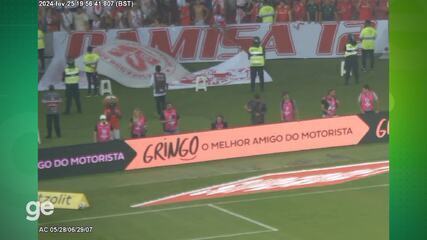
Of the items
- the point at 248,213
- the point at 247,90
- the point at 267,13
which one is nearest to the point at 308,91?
the point at 247,90

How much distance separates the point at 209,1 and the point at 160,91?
2263mm

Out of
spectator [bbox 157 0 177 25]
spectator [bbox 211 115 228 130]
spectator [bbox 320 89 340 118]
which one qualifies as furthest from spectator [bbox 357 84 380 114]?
spectator [bbox 157 0 177 25]

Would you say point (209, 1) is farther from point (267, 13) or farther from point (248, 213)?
point (248, 213)

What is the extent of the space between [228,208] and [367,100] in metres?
5.61

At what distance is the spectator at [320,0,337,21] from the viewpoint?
52.8ft

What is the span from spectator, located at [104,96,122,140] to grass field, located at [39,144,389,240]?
3.25 feet

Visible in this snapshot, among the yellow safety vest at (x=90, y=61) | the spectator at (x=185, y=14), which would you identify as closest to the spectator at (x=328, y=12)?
the spectator at (x=185, y=14)

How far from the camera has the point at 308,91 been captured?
17469 mm

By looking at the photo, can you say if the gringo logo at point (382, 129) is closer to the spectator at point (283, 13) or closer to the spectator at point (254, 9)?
the spectator at point (283, 13)

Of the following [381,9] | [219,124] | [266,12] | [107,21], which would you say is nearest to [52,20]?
[107,21]

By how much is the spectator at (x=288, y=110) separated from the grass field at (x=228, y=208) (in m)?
1.50

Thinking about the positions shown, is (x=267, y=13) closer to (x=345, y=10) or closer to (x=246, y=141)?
(x=345, y=10)

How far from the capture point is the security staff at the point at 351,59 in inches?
681

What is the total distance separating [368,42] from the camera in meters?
17.1
